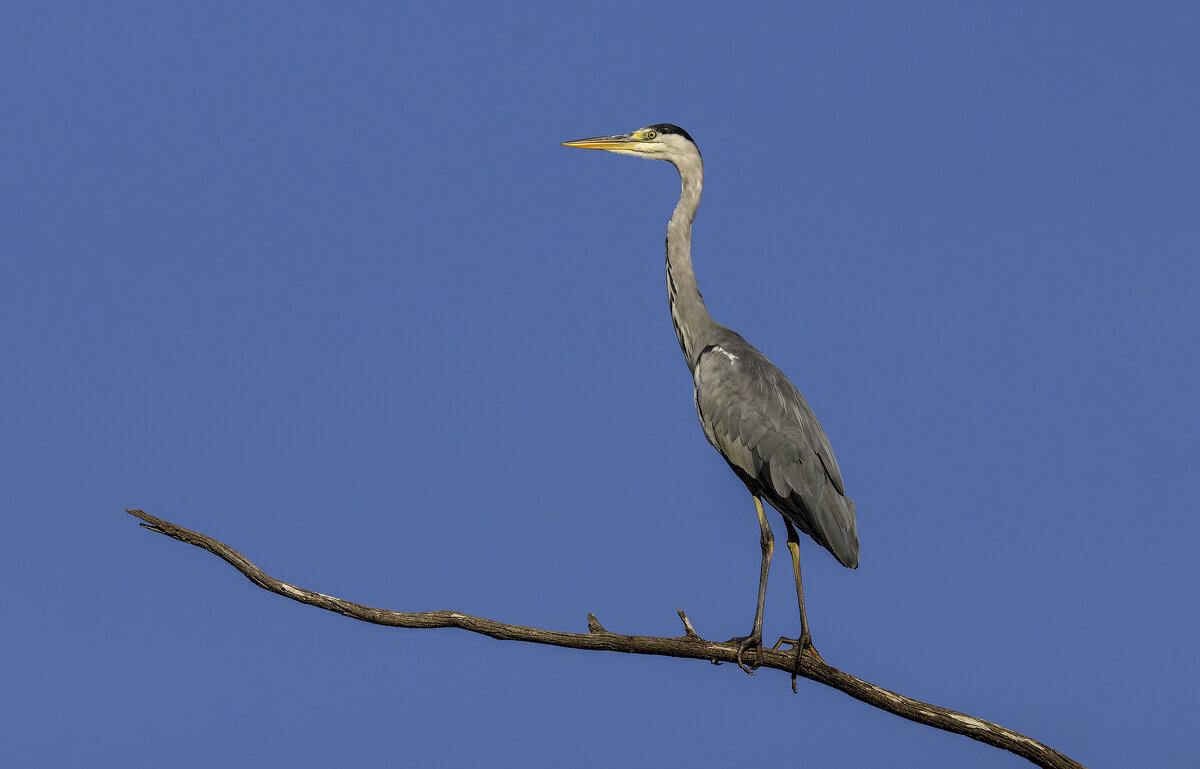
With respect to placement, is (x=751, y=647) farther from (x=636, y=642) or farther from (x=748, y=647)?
(x=636, y=642)

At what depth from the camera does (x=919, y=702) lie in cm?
539

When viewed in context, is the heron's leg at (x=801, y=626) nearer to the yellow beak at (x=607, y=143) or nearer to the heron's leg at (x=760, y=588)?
the heron's leg at (x=760, y=588)

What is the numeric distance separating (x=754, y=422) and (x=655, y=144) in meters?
2.20

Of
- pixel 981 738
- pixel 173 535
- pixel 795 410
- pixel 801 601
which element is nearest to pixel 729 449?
pixel 795 410

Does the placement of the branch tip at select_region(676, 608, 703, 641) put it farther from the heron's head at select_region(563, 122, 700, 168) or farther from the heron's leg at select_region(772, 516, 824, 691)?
the heron's head at select_region(563, 122, 700, 168)

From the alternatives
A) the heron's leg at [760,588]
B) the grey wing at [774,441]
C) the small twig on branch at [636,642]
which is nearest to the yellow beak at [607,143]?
the grey wing at [774,441]

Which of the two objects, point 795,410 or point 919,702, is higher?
point 795,410

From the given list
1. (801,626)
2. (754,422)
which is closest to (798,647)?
(801,626)

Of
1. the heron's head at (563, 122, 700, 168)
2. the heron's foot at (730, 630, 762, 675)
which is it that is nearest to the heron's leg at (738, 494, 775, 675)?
the heron's foot at (730, 630, 762, 675)

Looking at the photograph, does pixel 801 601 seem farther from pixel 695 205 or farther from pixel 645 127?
pixel 645 127

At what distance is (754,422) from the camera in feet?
21.2

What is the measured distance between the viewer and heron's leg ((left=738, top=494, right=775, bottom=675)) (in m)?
5.82

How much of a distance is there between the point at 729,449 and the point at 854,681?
5.33 ft

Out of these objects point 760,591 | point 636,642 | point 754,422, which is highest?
point 754,422
